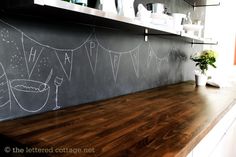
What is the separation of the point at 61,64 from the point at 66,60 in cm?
4

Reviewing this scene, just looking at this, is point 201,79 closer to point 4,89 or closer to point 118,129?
point 118,129

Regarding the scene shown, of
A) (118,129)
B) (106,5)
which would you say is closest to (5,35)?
(106,5)

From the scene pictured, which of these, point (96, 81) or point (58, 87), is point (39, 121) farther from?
point (96, 81)

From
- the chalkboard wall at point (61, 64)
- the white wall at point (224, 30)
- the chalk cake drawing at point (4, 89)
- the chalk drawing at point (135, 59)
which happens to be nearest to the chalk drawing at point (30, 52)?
the chalkboard wall at point (61, 64)

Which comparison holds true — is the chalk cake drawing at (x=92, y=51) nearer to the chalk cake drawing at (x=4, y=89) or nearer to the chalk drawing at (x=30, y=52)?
the chalk drawing at (x=30, y=52)

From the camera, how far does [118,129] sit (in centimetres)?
96

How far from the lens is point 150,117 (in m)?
1.16

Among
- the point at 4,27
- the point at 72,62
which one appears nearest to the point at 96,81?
the point at 72,62

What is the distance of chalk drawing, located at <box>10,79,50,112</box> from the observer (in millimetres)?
1017

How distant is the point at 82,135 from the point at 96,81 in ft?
1.92

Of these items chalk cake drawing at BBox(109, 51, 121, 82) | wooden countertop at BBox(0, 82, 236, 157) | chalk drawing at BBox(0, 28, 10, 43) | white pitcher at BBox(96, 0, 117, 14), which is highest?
white pitcher at BBox(96, 0, 117, 14)

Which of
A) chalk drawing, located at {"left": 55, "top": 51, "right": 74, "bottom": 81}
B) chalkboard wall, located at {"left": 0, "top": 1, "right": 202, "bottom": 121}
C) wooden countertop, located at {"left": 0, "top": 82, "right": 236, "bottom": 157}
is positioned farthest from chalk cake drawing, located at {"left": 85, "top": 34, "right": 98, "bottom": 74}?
wooden countertop, located at {"left": 0, "top": 82, "right": 236, "bottom": 157}

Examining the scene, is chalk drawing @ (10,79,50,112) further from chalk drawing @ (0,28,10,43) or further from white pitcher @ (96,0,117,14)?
white pitcher @ (96,0,117,14)

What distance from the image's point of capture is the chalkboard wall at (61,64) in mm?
991
